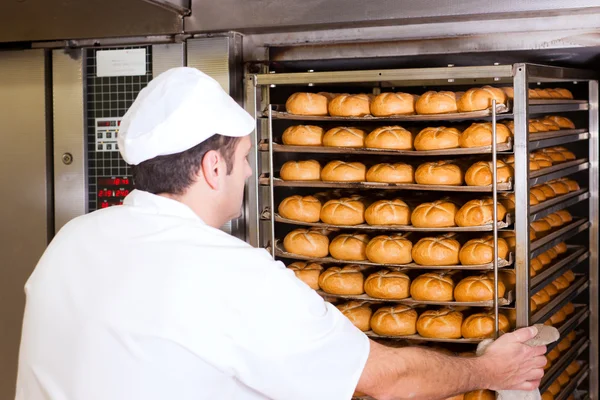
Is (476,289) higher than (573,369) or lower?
higher

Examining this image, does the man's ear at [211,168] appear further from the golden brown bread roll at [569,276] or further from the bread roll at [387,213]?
the golden brown bread roll at [569,276]

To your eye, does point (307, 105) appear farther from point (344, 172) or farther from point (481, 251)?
point (481, 251)

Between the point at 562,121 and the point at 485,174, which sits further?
the point at 562,121

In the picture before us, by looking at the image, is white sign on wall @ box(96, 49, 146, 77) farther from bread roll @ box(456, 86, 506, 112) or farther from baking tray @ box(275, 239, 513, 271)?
bread roll @ box(456, 86, 506, 112)

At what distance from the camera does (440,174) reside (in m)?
2.38

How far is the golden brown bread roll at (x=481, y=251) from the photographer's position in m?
2.31

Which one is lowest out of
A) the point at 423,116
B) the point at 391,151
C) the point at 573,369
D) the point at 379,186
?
the point at 573,369

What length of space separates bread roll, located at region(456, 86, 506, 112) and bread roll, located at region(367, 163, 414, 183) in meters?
0.30

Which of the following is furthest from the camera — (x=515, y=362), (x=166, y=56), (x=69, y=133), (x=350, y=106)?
(x=69, y=133)

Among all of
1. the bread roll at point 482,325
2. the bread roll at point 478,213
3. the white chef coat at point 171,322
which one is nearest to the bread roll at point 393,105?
the bread roll at point 478,213

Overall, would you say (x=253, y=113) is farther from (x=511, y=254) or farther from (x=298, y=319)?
(x=298, y=319)

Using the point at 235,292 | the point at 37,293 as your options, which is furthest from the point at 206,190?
the point at 37,293

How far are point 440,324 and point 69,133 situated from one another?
5.07 ft

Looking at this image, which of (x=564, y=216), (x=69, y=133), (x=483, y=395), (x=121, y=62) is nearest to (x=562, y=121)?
(x=564, y=216)
